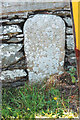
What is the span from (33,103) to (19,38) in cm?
113

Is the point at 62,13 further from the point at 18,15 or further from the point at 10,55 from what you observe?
the point at 10,55

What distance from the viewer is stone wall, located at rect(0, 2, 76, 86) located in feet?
9.71

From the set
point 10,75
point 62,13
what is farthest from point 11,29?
point 62,13

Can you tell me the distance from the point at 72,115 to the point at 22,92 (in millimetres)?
872

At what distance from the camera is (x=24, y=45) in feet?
9.67

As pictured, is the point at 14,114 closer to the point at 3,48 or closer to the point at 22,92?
the point at 22,92

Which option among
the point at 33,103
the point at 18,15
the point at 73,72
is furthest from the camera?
the point at 18,15

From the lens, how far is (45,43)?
2.92 metres

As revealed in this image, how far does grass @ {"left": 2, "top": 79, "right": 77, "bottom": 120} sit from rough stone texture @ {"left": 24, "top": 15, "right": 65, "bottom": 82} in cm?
29

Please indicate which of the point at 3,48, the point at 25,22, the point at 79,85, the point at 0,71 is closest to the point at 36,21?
the point at 25,22

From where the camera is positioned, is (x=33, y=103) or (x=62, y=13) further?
(x=62, y=13)

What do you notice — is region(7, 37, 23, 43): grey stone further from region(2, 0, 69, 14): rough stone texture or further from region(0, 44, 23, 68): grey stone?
region(2, 0, 69, 14): rough stone texture

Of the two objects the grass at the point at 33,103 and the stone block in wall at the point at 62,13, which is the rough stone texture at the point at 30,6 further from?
the grass at the point at 33,103

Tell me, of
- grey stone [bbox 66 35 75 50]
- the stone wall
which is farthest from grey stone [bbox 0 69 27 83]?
grey stone [bbox 66 35 75 50]
